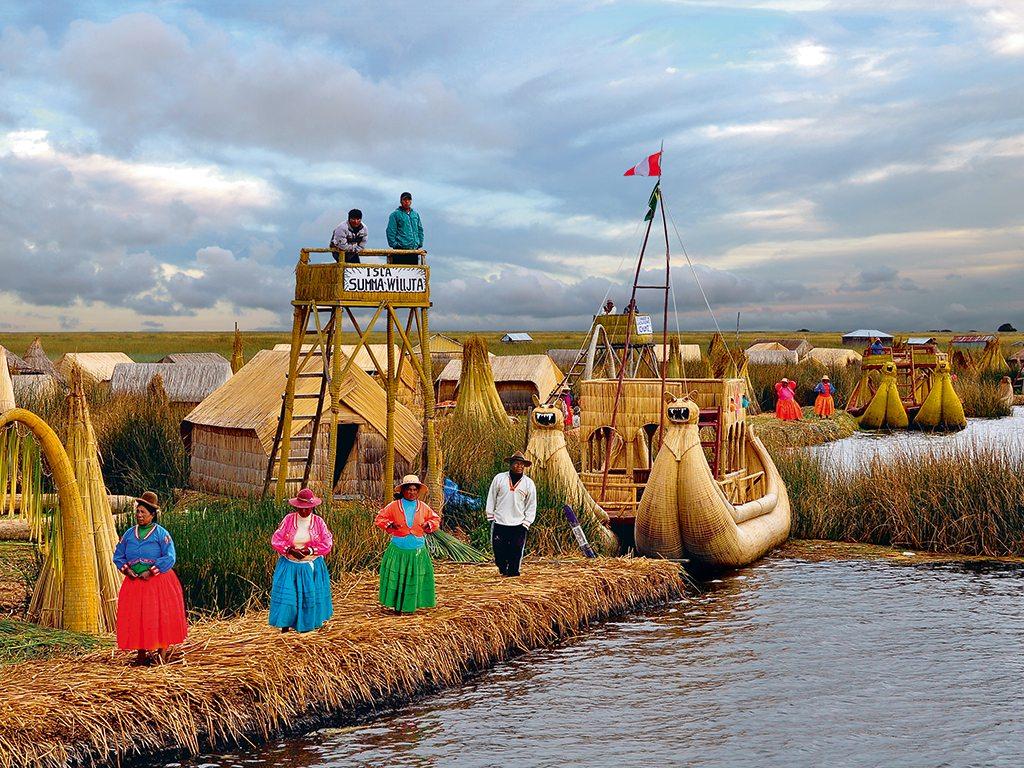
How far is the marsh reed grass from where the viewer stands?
639 inches

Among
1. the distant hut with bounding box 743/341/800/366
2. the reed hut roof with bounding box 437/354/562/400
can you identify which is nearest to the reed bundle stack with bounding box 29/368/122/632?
the reed hut roof with bounding box 437/354/562/400

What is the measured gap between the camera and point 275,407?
716 inches

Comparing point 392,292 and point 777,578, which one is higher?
point 392,292

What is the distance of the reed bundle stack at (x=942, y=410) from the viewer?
123 ft

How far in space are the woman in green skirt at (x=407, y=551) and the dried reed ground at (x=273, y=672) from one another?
17 centimetres

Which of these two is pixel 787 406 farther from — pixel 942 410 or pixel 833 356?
pixel 833 356

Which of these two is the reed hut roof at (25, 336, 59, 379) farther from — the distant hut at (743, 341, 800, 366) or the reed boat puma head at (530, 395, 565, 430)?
→ the distant hut at (743, 341, 800, 366)

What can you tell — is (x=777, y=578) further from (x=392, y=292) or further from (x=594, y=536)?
(x=392, y=292)

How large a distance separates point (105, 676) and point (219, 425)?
34.5 ft

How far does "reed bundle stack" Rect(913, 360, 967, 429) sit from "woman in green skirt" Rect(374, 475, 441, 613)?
30.6 metres

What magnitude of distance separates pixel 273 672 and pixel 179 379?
20089 mm

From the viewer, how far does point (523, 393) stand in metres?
36.9

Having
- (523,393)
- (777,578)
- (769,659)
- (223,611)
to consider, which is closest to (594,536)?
(777,578)

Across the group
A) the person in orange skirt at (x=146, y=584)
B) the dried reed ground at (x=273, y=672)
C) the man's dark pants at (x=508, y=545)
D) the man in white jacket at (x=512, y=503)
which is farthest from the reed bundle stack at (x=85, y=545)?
the man's dark pants at (x=508, y=545)
